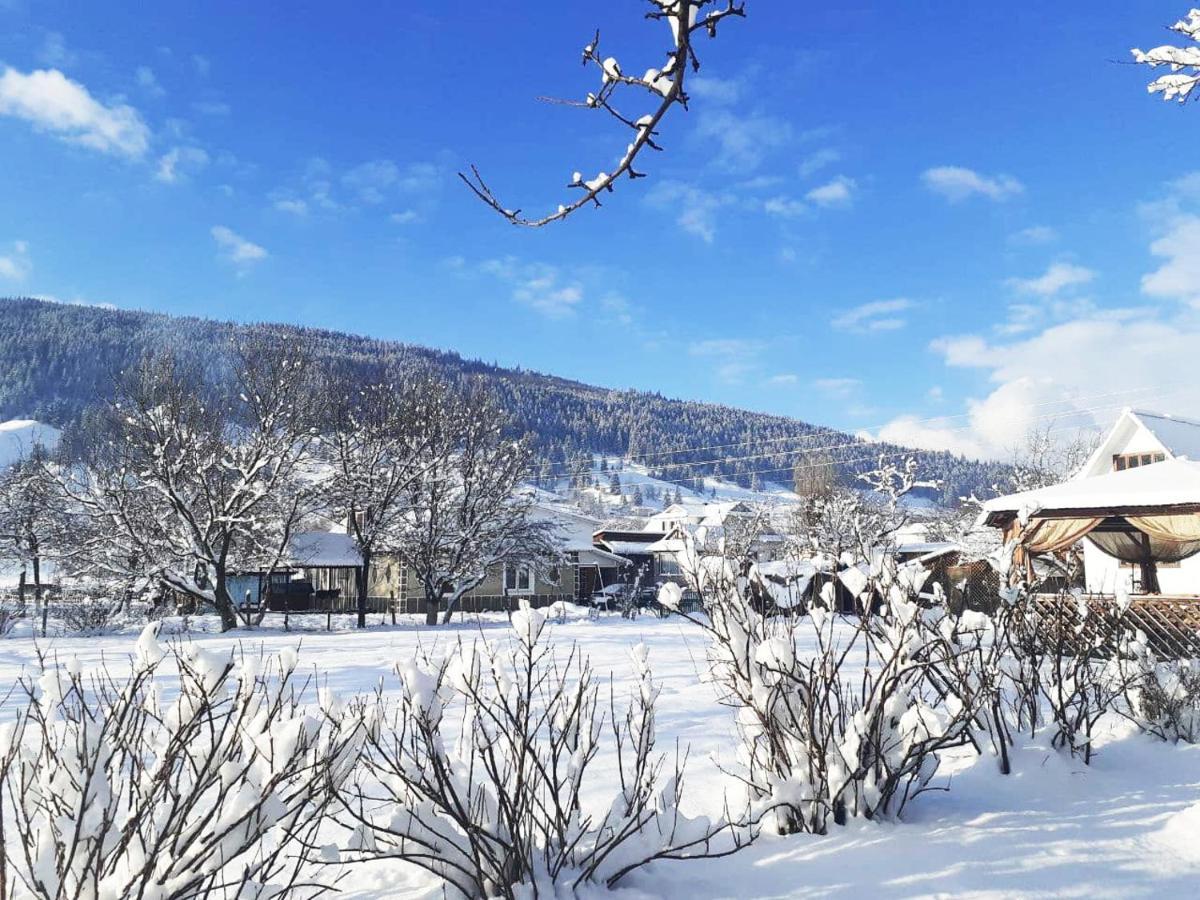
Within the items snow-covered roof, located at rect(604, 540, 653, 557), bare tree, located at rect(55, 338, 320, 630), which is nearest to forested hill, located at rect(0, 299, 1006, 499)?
snow-covered roof, located at rect(604, 540, 653, 557)

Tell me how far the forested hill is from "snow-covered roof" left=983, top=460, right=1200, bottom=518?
92.2 metres

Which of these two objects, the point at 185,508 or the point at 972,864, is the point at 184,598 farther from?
the point at 972,864

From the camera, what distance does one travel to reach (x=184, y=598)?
27.3 m

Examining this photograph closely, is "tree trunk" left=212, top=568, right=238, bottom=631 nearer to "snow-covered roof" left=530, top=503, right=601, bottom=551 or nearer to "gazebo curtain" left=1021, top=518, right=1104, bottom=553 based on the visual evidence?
"snow-covered roof" left=530, top=503, right=601, bottom=551

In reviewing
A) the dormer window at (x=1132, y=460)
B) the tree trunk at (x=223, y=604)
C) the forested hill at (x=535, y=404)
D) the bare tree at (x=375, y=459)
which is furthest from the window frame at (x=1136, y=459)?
the forested hill at (x=535, y=404)

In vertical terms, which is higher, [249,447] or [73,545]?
[249,447]

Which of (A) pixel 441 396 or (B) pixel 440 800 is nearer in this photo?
(B) pixel 440 800

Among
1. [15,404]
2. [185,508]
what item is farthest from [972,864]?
[15,404]

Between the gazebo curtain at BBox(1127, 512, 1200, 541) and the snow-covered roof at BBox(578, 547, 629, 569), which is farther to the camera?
the snow-covered roof at BBox(578, 547, 629, 569)

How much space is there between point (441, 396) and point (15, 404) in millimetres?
138061

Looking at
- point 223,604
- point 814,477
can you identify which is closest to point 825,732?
point 223,604

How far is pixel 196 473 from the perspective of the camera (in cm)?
1991

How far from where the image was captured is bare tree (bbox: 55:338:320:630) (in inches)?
773

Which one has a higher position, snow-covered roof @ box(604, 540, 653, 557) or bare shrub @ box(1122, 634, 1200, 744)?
snow-covered roof @ box(604, 540, 653, 557)
